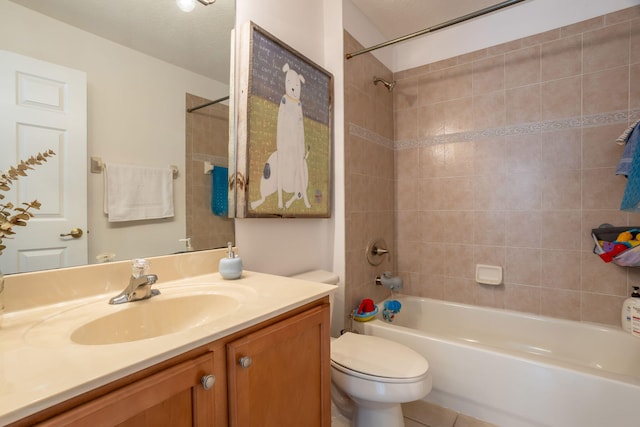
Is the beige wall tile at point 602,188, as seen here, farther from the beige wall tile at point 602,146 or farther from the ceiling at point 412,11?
the ceiling at point 412,11

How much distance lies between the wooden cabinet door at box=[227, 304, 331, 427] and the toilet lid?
31cm

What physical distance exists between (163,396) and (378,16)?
95.4 inches

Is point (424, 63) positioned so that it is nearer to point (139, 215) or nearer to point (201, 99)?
point (201, 99)

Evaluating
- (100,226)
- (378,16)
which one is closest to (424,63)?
(378,16)

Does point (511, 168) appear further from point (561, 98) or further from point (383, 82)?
point (383, 82)

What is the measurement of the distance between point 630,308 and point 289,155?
2046mm

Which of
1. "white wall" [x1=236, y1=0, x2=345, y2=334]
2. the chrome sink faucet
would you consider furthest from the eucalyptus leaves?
"white wall" [x1=236, y1=0, x2=345, y2=334]

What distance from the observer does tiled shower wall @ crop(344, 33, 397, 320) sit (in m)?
1.86

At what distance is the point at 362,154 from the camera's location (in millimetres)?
2004

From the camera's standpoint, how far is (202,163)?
123cm

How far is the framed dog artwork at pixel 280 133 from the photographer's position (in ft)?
4.18

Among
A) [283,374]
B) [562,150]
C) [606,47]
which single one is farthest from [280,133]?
[606,47]

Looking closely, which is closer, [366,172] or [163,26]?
[163,26]

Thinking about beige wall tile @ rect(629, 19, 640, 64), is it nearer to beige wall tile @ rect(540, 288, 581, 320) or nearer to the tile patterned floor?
beige wall tile @ rect(540, 288, 581, 320)
